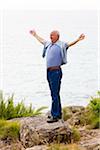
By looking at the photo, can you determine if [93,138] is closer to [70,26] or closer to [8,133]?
[8,133]

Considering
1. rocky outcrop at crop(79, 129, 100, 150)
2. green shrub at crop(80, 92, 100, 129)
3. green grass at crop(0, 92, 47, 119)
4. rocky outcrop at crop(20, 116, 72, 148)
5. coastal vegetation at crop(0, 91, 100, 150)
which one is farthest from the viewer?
green grass at crop(0, 92, 47, 119)

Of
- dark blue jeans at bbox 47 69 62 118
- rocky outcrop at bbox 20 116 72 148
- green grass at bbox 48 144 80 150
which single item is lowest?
green grass at bbox 48 144 80 150

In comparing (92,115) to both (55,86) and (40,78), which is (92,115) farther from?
(40,78)

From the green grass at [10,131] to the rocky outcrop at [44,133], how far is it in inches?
17.8

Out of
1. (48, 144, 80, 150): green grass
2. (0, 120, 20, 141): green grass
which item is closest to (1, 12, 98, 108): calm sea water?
(0, 120, 20, 141): green grass

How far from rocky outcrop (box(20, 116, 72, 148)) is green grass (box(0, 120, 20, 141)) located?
452 millimetres

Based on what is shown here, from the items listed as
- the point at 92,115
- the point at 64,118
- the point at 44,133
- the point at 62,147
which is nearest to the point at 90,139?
the point at 44,133

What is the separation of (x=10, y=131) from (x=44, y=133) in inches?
46.8

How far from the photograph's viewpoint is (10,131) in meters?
12.2

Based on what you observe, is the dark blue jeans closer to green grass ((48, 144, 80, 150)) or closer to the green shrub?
green grass ((48, 144, 80, 150))

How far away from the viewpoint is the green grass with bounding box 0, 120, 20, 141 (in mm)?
12130

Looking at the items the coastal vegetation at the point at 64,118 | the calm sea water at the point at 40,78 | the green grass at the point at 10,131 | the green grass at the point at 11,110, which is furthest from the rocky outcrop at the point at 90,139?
the calm sea water at the point at 40,78

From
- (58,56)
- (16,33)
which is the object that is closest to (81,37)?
(58,56)

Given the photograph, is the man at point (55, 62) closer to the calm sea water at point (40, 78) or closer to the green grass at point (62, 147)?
the green grass at point (62, 147)
